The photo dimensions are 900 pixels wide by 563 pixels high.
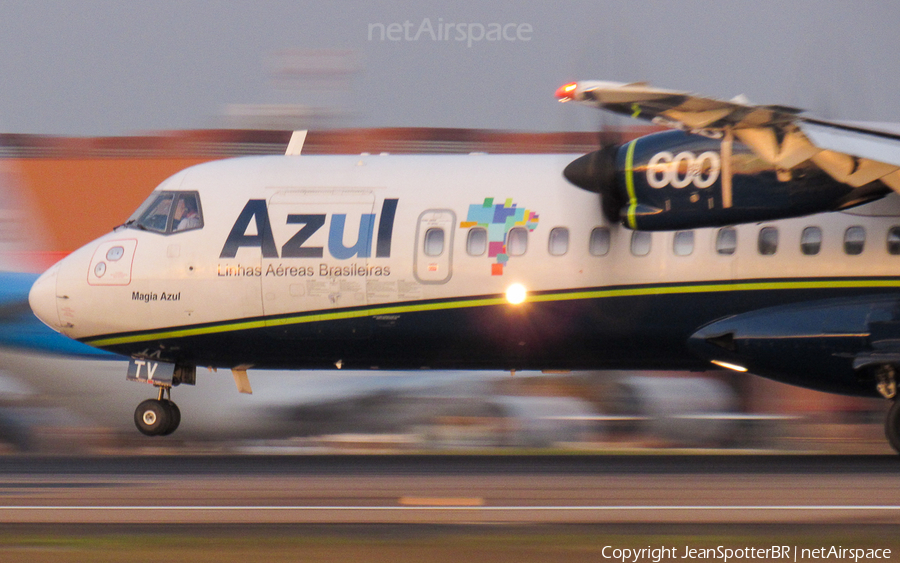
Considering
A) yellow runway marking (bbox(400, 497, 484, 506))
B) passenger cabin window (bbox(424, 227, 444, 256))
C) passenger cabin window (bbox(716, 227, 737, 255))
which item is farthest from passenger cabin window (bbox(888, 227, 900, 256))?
yellow runway marking (bbox(400, 497, 484, 506))

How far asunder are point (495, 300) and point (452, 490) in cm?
296

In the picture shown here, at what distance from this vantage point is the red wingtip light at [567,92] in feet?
30.9

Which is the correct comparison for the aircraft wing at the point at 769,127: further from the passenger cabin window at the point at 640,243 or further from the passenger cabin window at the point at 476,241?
the passenger cabin window at the point at 476,241

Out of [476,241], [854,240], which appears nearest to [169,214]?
[476,241]

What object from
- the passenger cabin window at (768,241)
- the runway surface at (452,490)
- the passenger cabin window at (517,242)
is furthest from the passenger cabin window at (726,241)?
the runway surface at (452,490)

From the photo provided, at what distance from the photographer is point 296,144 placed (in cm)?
1370

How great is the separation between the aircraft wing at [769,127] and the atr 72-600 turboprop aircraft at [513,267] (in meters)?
0.05

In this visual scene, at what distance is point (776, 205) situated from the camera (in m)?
10.6

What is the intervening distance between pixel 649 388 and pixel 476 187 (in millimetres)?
5182

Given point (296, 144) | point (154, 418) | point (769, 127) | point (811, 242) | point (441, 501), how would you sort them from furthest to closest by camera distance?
point (296, 144)
point (154, 418)
point (811, 242)
point (769, 127)
point (441, 501)

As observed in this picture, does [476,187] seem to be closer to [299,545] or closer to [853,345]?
[853,345]

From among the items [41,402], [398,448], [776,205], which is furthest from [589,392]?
[41,402]

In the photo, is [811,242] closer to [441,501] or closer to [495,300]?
[495,300]

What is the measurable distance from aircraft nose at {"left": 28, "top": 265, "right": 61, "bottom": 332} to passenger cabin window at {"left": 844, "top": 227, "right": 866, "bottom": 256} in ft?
31.1
